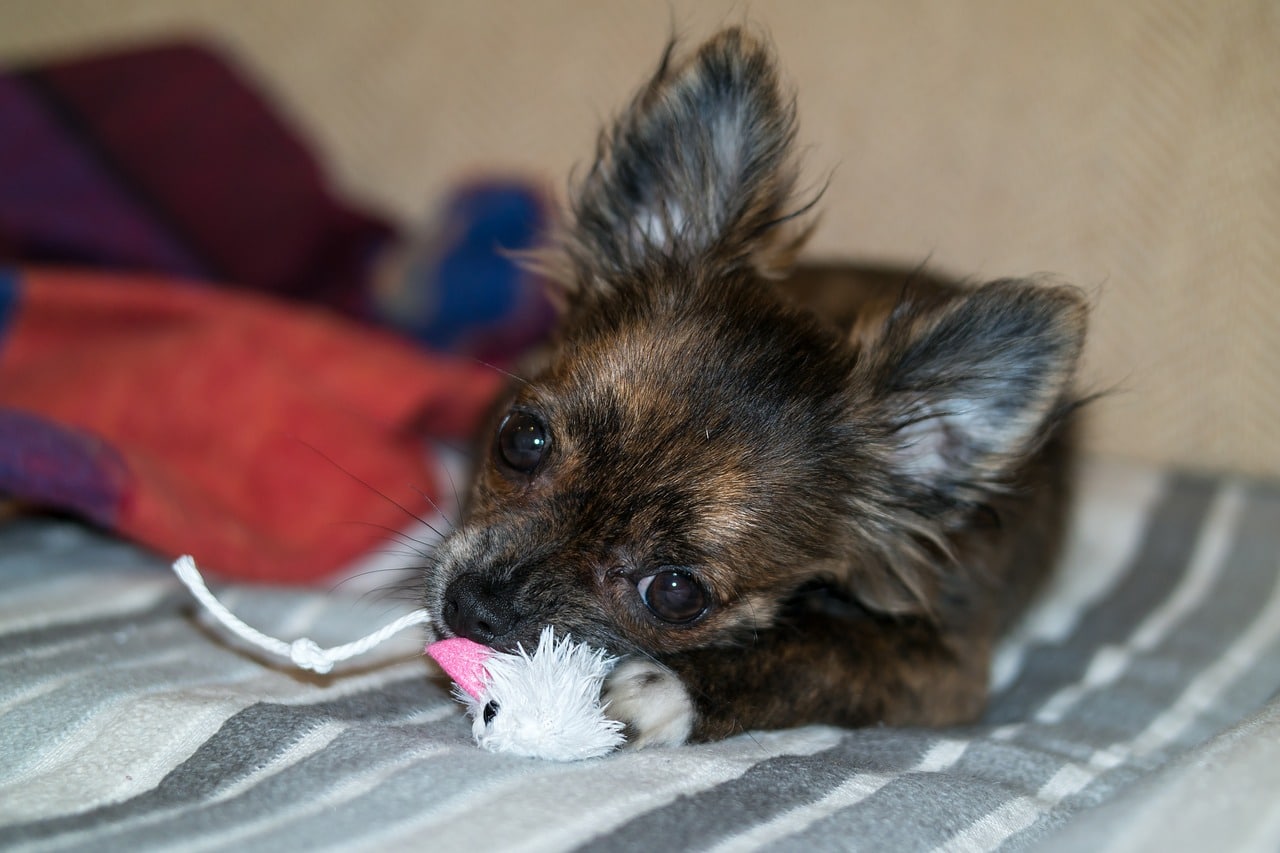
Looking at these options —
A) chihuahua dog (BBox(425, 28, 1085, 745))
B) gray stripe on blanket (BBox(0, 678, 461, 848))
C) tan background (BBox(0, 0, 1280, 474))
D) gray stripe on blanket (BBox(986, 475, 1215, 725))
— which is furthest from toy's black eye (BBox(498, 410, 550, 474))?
tan background (BBox(0, 0, 1280, 474))

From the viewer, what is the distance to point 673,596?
6.45ft

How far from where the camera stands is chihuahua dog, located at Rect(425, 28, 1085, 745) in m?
1.92

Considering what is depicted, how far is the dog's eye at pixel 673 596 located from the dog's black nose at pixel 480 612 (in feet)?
0.82

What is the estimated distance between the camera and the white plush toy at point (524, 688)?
5.34 ft

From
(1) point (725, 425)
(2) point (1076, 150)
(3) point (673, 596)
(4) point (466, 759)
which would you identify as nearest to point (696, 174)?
(1) point (725, 425)

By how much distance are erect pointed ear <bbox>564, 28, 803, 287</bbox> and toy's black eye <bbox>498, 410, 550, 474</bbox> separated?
1.46 feet

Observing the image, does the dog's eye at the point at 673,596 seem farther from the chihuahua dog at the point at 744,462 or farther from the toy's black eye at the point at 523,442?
the toy's black eye at the point at 523,442

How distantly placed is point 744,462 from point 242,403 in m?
1.51

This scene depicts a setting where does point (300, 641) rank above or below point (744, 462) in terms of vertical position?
below

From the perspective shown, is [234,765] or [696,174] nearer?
[234,765]

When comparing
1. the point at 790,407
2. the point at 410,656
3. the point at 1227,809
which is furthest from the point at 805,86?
the point at 1227,809

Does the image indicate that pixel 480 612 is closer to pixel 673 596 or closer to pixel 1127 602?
pixel 673 596

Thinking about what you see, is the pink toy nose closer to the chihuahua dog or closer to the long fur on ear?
the chihuahua dog

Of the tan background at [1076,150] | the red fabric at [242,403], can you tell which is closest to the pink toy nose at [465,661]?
the red fabric at [242,403]
